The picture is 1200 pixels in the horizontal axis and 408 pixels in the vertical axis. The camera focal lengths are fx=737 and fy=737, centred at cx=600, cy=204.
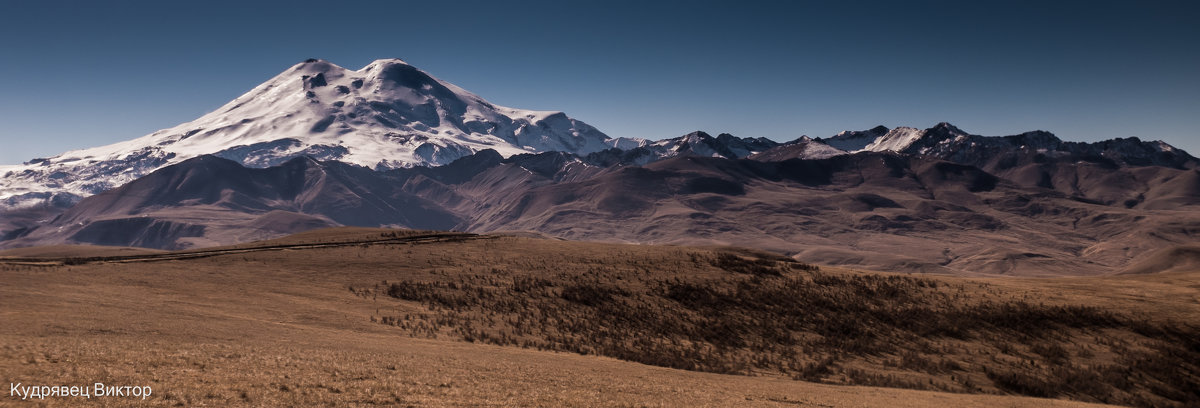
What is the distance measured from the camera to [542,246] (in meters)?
71.5

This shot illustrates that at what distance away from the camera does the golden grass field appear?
2469cm

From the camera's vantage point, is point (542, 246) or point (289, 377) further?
point (542, 246)

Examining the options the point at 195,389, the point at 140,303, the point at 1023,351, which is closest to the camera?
the point at 195,389

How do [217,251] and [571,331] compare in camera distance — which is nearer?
[571,331]

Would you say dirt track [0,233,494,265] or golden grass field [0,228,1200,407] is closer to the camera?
golden grass field [0,228,1200,407]

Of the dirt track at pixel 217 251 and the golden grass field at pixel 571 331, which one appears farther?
the dirt track at pixel 217 251

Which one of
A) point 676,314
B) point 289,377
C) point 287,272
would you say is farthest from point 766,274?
point 289,377

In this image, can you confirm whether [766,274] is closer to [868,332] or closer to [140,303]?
[868,332]

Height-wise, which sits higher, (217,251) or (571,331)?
(217,251)

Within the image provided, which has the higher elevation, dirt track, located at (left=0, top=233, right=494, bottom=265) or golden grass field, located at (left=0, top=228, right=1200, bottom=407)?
dirt track, located at (left=0, top=233, right=494, bottom=265)

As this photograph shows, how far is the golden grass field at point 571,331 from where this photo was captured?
81.0ft

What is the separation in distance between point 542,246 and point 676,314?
997 inches

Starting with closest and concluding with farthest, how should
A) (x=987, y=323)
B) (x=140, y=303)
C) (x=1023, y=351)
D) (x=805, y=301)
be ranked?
1. (x=140, y=303)
2. (x=1023, y=351)
3. (x=987, y=323)
4. (x=805, y=301)

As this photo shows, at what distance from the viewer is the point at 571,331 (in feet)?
144
